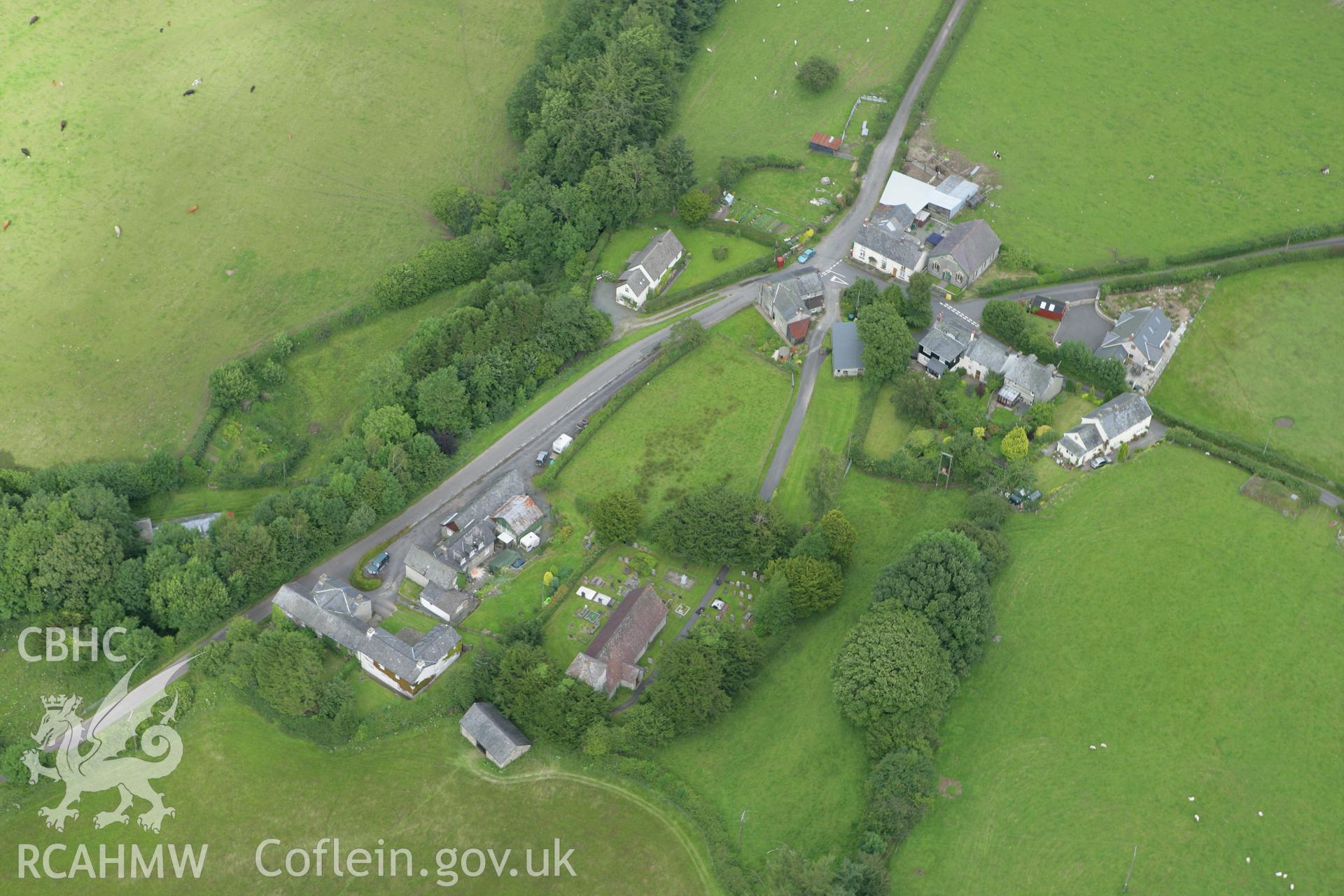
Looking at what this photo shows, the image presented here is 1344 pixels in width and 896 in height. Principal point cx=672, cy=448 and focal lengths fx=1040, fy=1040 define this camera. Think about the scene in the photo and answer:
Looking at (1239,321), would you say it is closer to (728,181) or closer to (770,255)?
(770,255)

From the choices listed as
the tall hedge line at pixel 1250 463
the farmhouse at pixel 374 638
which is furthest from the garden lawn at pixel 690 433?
the tall hedge line at pixel 1250 463

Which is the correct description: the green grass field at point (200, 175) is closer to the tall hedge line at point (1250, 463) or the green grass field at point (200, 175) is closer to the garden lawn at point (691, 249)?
the garden lawn at point (691, 249)

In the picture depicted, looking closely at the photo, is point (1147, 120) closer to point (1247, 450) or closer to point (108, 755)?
point (1247, 450)

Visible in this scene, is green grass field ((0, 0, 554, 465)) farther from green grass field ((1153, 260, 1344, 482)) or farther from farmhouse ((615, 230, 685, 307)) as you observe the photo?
green grass field ((1153, 260, 1344, 482))

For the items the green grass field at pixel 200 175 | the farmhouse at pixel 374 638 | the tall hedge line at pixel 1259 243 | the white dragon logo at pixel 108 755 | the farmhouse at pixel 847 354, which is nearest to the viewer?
the white dragon logo at pixel 108 755

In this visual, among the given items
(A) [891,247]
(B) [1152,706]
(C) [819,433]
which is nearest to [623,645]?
(C) [819,433]
